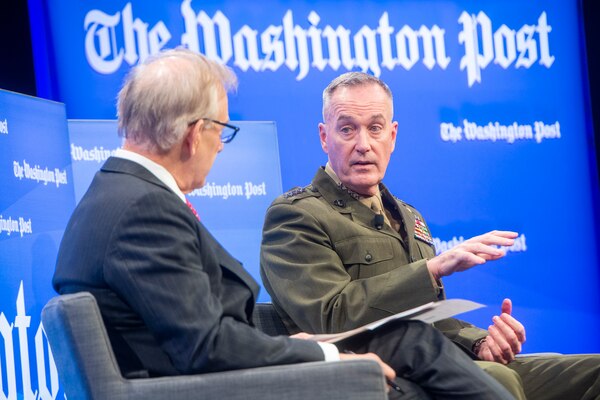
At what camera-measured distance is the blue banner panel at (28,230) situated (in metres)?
3.61

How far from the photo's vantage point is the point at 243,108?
212 inches

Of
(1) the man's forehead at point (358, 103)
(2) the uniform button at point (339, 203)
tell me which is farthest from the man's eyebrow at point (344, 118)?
(2) the uniform button at point (339, 203)

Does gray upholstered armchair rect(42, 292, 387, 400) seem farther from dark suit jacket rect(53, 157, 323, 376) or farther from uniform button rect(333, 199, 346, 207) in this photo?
uniform button rect(333, 199, 346, 207)

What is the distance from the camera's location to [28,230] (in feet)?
12.5

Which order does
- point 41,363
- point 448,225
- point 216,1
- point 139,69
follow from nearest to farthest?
point 139,69 < point 41,363 < point 216,1 < point 448,225

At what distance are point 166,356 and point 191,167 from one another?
17.5 inches

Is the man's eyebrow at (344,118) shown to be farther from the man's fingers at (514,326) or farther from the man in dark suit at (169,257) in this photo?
the man in dark suit at (169,257)

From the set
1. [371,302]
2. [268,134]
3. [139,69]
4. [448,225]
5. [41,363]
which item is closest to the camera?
[139,69]

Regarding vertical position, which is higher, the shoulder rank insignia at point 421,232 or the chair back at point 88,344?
the shoulder rank insignia at point 421,232

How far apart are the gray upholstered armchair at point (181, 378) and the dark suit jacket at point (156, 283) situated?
4cm

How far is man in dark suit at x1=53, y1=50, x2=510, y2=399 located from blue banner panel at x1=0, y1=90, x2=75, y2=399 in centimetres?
167

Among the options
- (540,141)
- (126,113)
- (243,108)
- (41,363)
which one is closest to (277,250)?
(126,113)

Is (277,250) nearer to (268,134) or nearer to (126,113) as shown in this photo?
(126,113)

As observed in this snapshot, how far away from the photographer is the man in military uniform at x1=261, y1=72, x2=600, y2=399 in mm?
2674
